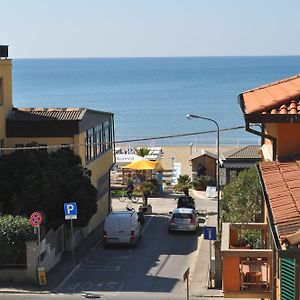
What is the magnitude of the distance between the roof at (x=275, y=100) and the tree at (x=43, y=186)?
14975 millimetres

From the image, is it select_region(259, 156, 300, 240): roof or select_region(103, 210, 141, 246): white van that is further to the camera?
select_region(103, 210, 141, 246): white van

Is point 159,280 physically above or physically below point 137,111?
below

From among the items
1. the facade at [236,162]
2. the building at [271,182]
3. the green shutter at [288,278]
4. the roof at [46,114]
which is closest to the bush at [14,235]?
the roof at [46,114]

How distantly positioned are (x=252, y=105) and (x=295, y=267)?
17.4ft

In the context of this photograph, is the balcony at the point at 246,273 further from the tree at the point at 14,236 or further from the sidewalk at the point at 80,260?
the tree at the point at 14,236

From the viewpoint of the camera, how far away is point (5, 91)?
34.8m

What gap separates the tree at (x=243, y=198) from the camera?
20.9 meters

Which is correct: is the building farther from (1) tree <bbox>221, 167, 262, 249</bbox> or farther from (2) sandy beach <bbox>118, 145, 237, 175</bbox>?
(2) sandy beach <bbox>118, 145, 237, 175</bbox>

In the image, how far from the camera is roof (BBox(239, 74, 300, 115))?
1198 centimetres

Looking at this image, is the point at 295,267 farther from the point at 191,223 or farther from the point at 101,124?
the point at 101,124

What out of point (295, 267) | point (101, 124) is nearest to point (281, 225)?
point (295, 267)

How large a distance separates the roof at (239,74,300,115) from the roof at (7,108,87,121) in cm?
1934

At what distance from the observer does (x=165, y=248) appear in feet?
107

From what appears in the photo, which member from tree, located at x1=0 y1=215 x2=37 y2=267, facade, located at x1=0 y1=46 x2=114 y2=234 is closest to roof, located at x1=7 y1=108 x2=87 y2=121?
facade, located at x1=0 y1=46 x2=114 y2=234
